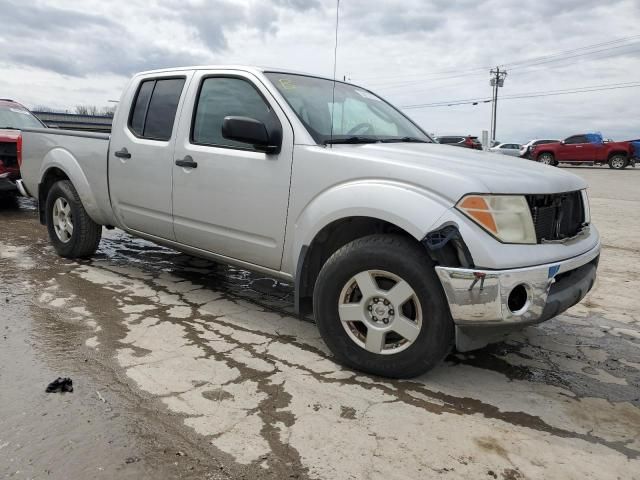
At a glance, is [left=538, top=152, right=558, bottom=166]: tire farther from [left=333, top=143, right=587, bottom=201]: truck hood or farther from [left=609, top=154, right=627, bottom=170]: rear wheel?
[left=333, top=143, right=587, bottom=201]: truck hood

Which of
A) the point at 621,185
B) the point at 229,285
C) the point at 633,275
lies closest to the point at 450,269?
the point at 229,285

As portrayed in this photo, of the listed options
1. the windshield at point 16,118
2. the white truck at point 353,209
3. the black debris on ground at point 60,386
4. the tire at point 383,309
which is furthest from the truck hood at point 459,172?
the windshield at point 16,118

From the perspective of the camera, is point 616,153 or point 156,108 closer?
point 156,108

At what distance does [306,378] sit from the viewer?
300cm

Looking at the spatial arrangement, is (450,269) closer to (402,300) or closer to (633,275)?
(402,300)

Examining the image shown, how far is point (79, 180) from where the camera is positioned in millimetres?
5047

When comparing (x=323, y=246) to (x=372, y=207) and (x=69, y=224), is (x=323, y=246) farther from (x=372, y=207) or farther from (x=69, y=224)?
(x=69, y=224)

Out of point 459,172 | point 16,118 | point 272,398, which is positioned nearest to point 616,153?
point 16,118

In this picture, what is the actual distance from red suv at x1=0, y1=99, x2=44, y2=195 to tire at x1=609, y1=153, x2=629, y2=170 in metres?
25.1

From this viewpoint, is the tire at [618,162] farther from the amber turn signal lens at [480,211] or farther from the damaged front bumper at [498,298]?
the amber turn signal lens at [480,211]

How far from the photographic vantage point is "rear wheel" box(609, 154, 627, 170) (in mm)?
25453

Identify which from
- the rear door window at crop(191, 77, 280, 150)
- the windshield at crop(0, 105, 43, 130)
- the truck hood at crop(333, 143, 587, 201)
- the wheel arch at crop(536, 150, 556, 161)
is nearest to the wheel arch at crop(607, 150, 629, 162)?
the wheel arch at crop(536, 150, 556, 161)

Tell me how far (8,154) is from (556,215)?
827 centimetres

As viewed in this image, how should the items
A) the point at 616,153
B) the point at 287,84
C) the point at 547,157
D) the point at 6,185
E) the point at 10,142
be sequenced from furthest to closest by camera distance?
the point at 547,157
the point at 616,153
the point at 10,142
the point at 6,185
the point at 287,84
